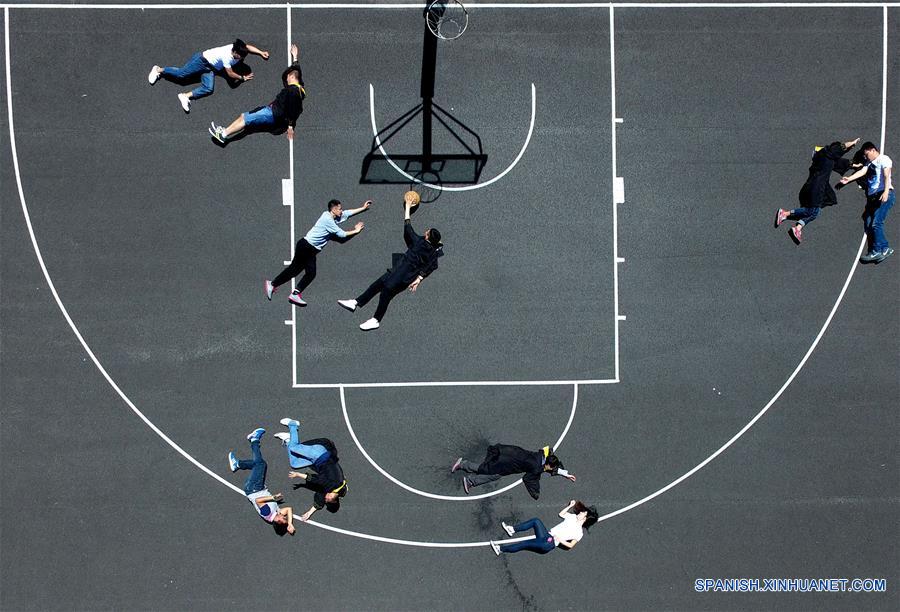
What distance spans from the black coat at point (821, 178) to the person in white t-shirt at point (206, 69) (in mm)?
10030

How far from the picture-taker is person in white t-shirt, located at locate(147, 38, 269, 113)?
14641 mm

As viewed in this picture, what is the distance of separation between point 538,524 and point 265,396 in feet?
17.7

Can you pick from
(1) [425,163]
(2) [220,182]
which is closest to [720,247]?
(1) [425,163]

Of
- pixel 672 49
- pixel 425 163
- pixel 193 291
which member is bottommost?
pixel 193 291

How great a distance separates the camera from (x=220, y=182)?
15.0 m

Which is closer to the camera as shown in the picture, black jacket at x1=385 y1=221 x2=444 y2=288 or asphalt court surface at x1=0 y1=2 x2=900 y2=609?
black jacket at x1=385 y1=221 x2=444 y2=288

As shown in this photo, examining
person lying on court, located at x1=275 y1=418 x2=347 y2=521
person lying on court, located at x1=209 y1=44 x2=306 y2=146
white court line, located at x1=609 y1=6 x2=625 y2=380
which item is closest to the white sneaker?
person lying on court, located at x1=209 y1=44 x2=306 y2=146

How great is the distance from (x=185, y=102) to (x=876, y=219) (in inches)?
497

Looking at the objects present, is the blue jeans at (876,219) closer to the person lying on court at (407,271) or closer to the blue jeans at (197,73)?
the person lying on court at (407,271)

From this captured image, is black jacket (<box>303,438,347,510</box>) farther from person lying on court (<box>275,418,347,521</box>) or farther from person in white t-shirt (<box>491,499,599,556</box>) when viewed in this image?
person in white t-shirt (<box>491,499,599,556</box>)

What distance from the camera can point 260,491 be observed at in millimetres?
14828

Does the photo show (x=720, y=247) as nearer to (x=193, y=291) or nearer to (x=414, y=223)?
(x=414, y=223)

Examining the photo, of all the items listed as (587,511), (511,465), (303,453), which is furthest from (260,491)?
(587,511)

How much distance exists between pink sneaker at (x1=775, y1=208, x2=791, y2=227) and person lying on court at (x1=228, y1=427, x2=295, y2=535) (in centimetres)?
1005
